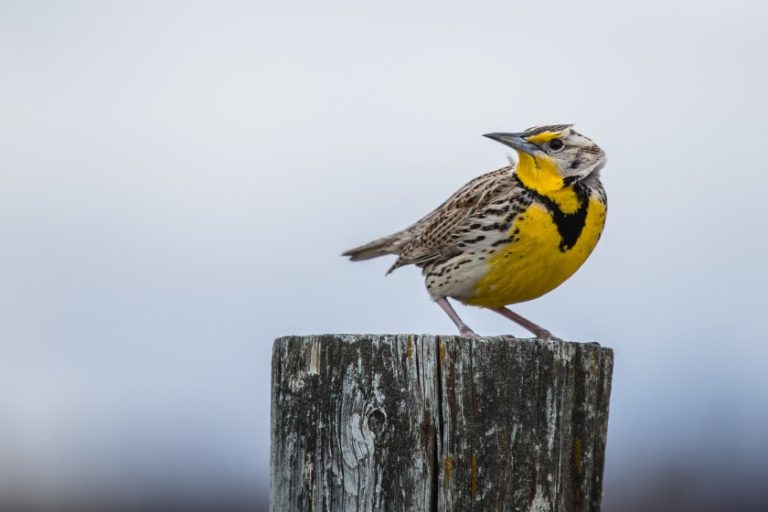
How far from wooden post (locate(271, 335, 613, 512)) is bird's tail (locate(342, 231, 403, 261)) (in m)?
3.45

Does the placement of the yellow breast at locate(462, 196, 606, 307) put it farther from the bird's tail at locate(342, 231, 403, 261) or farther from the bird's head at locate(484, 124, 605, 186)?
the bird's tail at locate(342, 231, 403, 261)

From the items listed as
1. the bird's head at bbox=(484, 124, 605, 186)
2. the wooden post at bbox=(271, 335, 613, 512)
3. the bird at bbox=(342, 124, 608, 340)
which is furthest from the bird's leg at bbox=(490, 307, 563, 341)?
the wooden post at bbox=(271, 335, 613, 512)

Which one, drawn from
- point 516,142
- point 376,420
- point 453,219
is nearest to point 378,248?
point 453,219

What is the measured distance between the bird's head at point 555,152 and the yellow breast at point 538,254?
0.18 m

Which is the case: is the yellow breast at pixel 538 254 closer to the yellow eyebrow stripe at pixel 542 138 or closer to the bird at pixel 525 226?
the bird at pixel 525 226

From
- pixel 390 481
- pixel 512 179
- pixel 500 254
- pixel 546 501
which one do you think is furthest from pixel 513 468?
pixel 512 179

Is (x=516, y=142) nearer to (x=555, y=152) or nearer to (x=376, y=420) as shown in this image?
(x=555, y=152)

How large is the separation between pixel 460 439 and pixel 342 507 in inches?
13.9

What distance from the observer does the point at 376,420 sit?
9.75ft

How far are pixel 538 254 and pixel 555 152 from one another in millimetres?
526

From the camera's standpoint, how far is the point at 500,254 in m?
5.09

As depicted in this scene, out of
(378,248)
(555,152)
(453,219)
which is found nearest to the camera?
(555,152)

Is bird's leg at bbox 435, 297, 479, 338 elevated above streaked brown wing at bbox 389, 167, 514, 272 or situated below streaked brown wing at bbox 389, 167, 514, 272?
below

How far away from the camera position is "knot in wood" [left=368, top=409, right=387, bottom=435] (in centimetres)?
297
